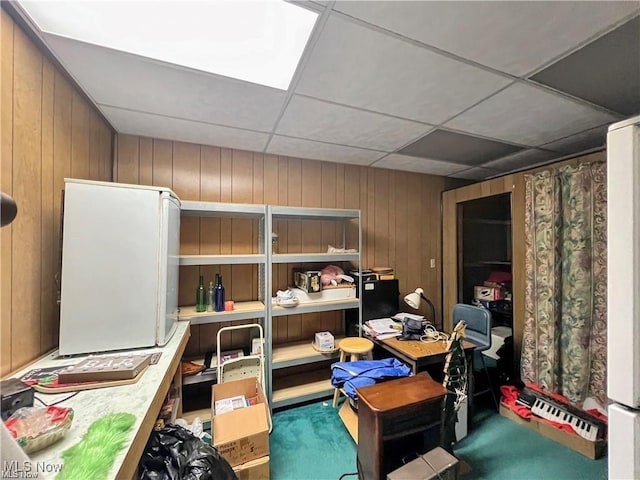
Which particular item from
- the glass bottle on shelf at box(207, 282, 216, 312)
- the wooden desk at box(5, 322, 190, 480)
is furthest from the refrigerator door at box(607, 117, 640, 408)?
the glass bottle on shelf at box(207, 282, 216, 312)

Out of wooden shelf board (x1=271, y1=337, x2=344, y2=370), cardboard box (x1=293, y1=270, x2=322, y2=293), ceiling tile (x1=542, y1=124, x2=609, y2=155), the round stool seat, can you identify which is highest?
ceiling tile (x1=542, y1=124, x2=609, y2=155)

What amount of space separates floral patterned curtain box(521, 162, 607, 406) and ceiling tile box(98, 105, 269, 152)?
244 centimetres

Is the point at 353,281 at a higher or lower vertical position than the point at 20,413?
higher

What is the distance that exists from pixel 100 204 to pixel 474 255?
3.61 m

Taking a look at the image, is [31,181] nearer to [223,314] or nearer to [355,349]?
[223,314]

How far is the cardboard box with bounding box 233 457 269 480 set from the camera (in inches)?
55.9

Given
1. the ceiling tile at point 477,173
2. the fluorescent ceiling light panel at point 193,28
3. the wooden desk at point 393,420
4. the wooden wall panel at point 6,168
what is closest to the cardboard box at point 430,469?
the wooden desk at point 393,420

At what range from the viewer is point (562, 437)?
183 centimetres

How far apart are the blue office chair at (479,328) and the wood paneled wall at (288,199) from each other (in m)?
0.72

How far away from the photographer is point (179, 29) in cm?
111

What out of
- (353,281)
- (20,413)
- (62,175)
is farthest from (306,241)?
(20,413)

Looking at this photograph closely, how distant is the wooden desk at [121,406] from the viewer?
70 cm

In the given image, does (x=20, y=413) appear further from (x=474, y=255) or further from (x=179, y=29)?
(x=474, y=255)

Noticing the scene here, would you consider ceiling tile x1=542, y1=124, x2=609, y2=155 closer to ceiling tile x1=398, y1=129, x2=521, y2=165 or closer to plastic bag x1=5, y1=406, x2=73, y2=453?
ceiling tile x1=398, y1=129, x2=521, y2=165
